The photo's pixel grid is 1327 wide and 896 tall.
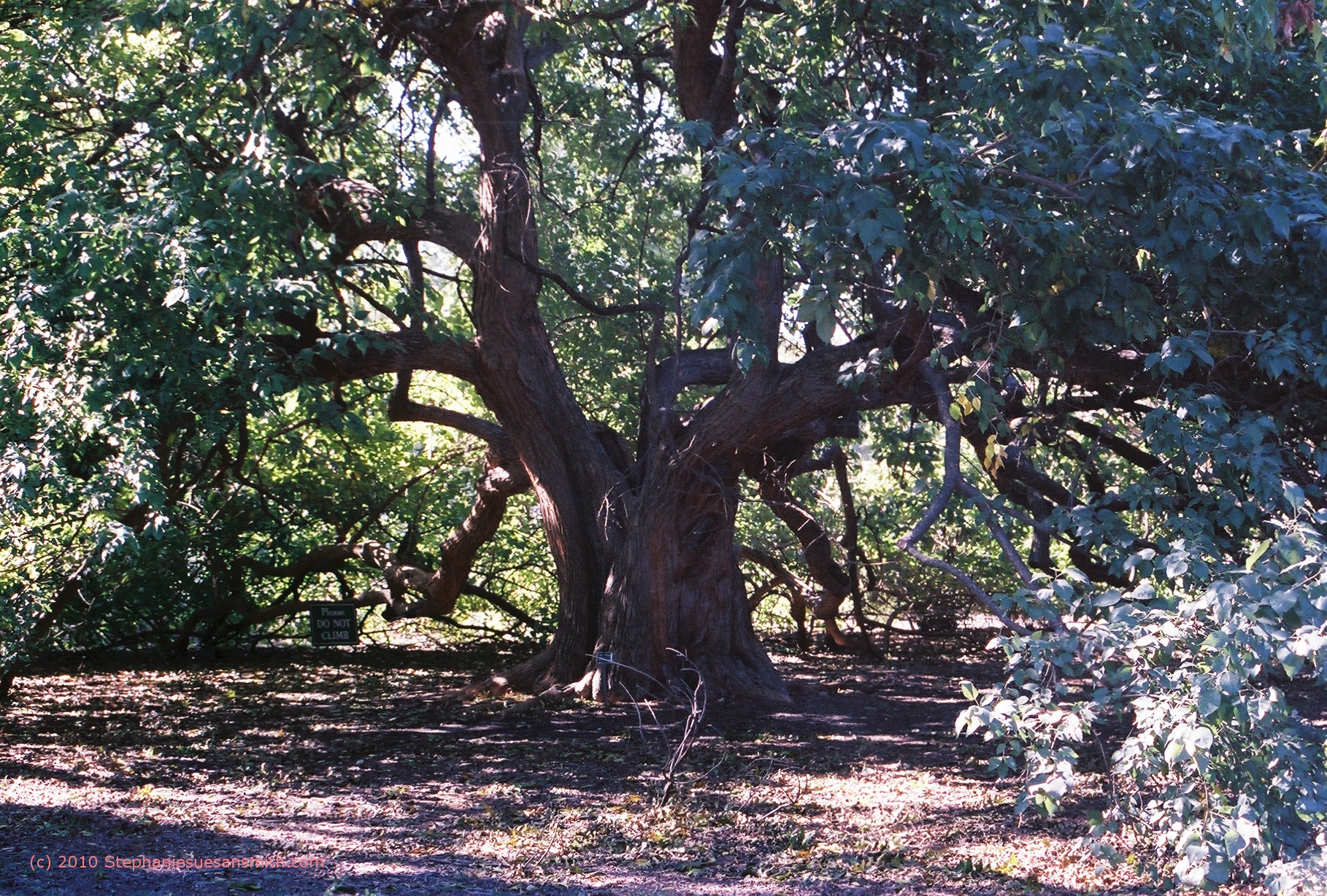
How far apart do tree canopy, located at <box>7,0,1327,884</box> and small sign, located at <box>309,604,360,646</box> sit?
2.92 feet

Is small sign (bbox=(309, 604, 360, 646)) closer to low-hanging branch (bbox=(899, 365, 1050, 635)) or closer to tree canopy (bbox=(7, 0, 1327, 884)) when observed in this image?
tree canopy (bbox=(7, 0, 1327, 884))

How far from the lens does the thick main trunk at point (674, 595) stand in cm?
850

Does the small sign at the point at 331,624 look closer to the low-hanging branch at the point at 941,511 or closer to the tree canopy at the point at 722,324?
the tree canopy at the point at 722,324

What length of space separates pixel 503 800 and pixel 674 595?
276 centimetres

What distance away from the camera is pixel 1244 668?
374 centimetres

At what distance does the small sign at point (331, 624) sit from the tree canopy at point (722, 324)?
2.92ft

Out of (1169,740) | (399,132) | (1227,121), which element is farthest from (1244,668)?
(399,132)

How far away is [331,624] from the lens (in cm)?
1023

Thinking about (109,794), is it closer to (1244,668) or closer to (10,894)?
(10,894)

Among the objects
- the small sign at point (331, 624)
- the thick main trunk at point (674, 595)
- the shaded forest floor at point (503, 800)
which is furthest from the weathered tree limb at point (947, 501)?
the small sign at point (331, 624)

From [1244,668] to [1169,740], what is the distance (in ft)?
1.14

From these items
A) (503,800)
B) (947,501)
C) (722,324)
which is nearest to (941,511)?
(947,501)

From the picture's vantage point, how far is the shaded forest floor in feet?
16.0

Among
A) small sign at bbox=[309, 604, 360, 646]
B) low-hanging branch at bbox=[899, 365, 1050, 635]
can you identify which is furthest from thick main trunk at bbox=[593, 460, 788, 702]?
small sign at bbox=[309, 604, 360, 646]
